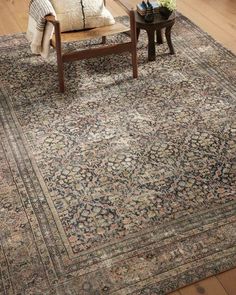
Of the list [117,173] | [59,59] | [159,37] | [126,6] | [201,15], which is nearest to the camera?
[117,173]

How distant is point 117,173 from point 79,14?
151 centimetres

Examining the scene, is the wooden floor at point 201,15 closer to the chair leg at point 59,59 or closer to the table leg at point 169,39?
the table leg at point 169,39

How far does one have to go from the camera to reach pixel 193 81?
338cm

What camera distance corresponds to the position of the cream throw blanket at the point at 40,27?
3.08m

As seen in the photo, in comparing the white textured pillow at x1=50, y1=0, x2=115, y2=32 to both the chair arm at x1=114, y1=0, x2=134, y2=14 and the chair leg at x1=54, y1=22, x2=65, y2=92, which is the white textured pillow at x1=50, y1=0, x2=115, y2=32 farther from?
the chair leg at x1=54, y1=22, x2=65, y2=92

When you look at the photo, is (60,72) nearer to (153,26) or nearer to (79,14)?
(79,14)

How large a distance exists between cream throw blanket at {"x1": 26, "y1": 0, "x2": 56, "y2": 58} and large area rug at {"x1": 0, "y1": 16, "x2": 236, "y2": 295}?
318 mm

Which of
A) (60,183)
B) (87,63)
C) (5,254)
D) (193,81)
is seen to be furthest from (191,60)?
(5,254)

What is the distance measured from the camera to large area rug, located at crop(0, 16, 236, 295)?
1.97m

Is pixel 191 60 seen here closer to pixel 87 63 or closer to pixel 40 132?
pixel 87 63

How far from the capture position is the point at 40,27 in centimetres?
313

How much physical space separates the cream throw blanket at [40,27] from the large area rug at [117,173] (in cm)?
32

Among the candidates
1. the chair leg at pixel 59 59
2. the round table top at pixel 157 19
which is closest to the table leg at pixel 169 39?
the round table top at pixel 157 19

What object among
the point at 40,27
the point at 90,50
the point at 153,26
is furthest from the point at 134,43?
the point at 40,27
